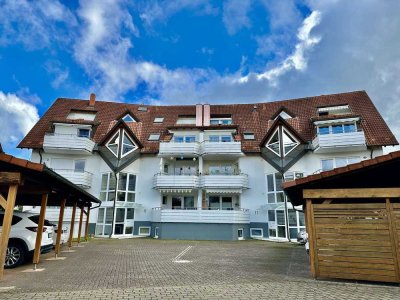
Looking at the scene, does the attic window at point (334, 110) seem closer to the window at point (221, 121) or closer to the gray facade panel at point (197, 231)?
the window at point (221, 121)

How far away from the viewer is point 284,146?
78.4ft

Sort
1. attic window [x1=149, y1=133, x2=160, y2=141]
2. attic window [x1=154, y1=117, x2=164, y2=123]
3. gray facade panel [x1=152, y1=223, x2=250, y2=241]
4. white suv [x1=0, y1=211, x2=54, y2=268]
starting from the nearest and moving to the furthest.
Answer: white suv [x1=0, y1=211, x2=54, y2=268]
gray facade panel [x1=152, y1=223, x2=250, y2=241]
attic window [x1=149, y1=133, x2=160, y2=141]
attic window [x1=154, y1=117, x2=164, y2=123]

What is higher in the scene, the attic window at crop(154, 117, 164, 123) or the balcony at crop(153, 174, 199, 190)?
the attic window at crop(154, 117, 164, 123)

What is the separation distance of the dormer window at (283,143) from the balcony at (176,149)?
6.91 metres

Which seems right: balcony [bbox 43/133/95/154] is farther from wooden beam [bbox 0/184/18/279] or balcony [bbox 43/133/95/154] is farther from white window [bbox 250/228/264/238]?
wooden beam [bbox 0/184/18/279]

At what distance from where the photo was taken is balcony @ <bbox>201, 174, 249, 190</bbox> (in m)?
24.3

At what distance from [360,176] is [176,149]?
18.6m

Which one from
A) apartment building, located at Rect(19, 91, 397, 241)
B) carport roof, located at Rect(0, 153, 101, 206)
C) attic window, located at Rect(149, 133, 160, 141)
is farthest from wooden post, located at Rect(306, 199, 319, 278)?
attic window, located at Rect(149, 133, 160, 141)

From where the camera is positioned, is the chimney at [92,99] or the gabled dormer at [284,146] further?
the chimney at [92,99]

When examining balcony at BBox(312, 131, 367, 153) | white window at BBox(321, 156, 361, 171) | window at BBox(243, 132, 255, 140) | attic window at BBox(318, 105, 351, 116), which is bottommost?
white window at BBox(321, 156, 361, 171)

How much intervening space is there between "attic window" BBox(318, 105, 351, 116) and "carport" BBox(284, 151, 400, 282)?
2018 centimetres

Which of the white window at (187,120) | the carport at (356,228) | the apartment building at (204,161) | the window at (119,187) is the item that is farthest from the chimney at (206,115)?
the carport at (356,228)

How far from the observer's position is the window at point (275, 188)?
2377 cm

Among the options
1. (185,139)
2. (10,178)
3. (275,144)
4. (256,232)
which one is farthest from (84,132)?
(10,178)
